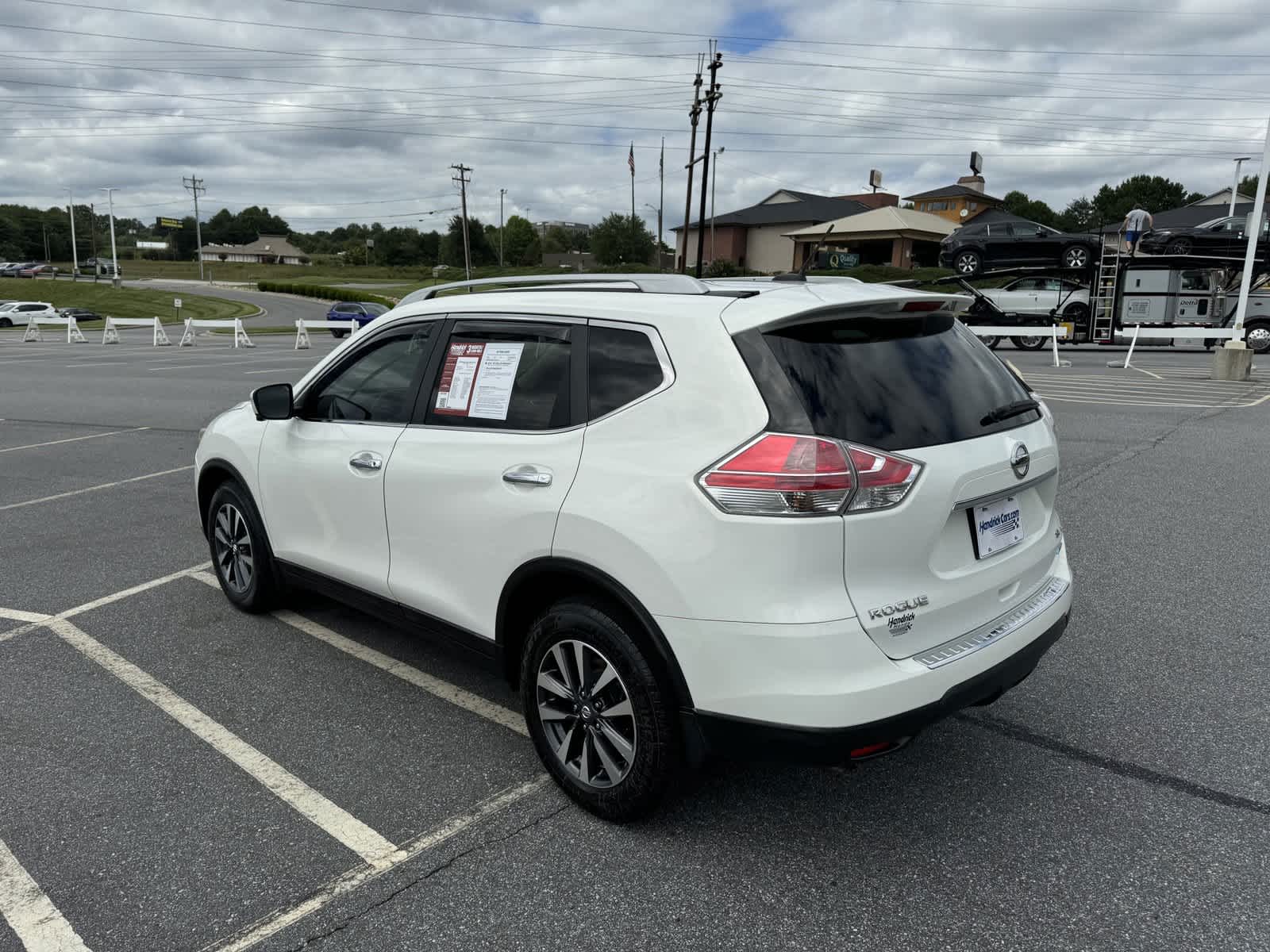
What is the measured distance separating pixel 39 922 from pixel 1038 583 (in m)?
3.23

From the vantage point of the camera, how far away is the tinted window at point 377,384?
12.1 ft

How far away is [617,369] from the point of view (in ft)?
9.58

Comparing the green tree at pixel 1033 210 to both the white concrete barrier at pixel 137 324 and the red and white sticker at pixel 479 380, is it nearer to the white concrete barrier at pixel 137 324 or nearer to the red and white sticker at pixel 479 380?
the white concrete barrier at pixel 137 324

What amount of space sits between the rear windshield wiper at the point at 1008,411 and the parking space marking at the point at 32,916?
3.01m

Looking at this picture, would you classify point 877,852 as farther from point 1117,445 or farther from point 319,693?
point 1117,445

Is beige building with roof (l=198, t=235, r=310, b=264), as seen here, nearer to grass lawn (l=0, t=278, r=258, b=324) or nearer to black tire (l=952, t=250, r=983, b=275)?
grass lawn (l=0, t=278, r=258, b=324)

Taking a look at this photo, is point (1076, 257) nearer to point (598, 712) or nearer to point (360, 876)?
point (598, 712)

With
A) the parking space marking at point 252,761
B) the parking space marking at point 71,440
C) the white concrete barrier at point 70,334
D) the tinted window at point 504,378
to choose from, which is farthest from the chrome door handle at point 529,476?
the white concrete barrier at point 70,334

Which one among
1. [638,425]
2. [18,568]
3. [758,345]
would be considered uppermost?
[758,345]

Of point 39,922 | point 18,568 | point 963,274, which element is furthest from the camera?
point 963,274

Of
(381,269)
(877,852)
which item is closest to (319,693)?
(877,852)

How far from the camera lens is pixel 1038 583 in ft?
10.3

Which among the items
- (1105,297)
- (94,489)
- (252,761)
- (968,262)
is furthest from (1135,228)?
(252,761)

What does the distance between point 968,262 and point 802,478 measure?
87.3ft
